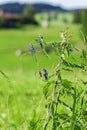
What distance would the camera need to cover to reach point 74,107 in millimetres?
3139

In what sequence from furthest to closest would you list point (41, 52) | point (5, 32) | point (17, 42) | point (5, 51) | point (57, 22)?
1. point (57, 22)
2. point (5, 32)
3. point (17, 42)
4. point (5, 51)
5. point (41, 52)

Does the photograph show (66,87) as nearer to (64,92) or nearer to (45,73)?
(64,92)

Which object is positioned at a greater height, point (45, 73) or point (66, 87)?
point (45, 73)

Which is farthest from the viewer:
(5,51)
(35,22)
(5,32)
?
(35,22)

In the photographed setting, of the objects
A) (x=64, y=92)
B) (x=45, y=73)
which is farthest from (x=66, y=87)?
(x=45, y=73)

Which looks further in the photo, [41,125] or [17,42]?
[17,42]

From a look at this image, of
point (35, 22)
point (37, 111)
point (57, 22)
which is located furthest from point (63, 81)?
point (57, 22)

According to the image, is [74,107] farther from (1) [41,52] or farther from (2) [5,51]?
(2) [5,51]

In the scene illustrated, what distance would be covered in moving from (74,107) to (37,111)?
0.34 metres

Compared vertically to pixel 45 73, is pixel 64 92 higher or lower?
lower

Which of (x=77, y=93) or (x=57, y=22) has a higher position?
(x=77, y=93)

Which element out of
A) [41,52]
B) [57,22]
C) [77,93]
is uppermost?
[41,52]

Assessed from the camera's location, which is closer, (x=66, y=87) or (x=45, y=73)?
(x=45, y=73)

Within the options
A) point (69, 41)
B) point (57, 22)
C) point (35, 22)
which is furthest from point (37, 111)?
point (57, 22)
